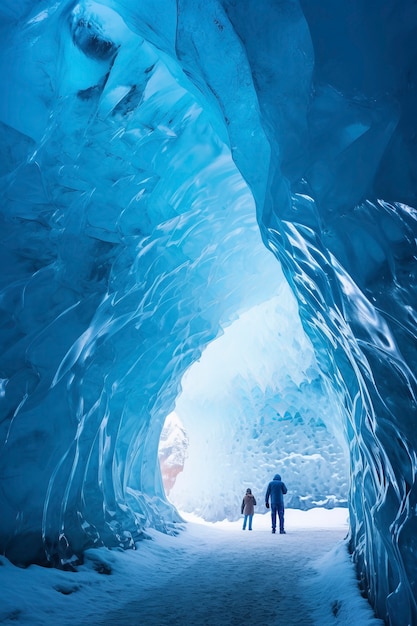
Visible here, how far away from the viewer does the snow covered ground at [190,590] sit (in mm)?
4137

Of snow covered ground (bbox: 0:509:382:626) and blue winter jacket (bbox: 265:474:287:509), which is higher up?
blue winter jacket (bbox: 265:474:287:509)

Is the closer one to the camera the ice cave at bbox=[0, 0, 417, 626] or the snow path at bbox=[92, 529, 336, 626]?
the ice cave at bbox=[0, 0, 417, 626]

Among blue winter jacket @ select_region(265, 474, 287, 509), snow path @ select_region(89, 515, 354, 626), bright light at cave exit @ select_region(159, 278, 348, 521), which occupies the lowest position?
snow path @ select_region(89, 515, 354, 626)

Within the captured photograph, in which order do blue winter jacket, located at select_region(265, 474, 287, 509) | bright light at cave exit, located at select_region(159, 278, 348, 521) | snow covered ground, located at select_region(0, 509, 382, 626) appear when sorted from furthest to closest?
bright light at cave exit, located at select_region(159, 278, 348, 521), blue winter jacket, located at select_region(265, 474, 287, 509), snow covered ground, located at select_region(0, 509, 382, 626)

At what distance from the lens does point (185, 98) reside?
6305 millimetres

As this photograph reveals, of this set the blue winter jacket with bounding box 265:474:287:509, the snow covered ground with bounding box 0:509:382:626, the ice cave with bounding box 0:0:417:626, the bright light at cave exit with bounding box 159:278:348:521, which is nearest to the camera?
the ice cave with bounding box 0:0:417:626

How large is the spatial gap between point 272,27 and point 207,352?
687 inches

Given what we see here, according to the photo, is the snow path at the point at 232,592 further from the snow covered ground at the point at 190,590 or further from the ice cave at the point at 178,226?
the ice cave at the point at 178,226

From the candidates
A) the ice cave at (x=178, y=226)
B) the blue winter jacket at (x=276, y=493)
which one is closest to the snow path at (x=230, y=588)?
the ice cave at (x=178, y=226)

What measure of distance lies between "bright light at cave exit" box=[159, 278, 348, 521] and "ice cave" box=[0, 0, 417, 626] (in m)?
6.92

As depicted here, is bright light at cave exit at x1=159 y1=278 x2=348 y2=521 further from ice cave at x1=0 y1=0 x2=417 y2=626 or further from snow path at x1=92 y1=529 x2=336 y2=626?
snow path at x1=92 y1=529 x2=336 y2=626

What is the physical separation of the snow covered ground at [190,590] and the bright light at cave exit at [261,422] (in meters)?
8.65

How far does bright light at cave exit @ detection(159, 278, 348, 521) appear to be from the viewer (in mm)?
16375

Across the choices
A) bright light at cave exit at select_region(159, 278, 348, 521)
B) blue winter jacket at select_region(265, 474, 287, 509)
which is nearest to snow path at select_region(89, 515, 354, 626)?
blue winter jacket at select_region(265, 474, 287, 509)
